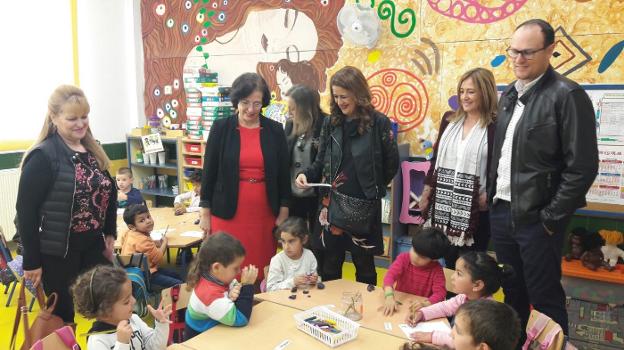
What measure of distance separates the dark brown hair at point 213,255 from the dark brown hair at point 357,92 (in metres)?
1.03

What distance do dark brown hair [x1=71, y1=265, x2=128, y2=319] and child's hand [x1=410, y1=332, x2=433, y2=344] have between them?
3.93ft

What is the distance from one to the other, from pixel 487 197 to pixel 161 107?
197 inches

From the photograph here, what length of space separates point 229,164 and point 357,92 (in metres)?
0.87

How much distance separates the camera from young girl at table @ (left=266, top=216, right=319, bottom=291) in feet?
8.96

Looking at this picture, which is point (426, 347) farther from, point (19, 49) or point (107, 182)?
point (19, 49)

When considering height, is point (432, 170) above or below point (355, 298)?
above

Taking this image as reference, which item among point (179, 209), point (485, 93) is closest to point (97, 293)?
point (485, 93)

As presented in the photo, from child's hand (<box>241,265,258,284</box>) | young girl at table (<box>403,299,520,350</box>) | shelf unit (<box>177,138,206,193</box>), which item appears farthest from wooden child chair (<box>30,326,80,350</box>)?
shelf unit (<box>177,138,206,193</box>)

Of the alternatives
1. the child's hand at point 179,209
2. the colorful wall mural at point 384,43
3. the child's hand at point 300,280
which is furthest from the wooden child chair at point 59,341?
the colorful wall mural at point 384,43

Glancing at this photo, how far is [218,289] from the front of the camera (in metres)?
2.16

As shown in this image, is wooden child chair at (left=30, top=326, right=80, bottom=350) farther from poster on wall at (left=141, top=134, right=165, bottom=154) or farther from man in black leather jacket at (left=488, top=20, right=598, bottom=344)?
poster on wall at (left=141, top=134, right=165, bottom=154)

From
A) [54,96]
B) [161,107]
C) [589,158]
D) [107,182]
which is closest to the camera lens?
[589,158]

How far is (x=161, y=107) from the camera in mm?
6590

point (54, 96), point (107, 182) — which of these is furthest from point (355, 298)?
point (54, 96)
